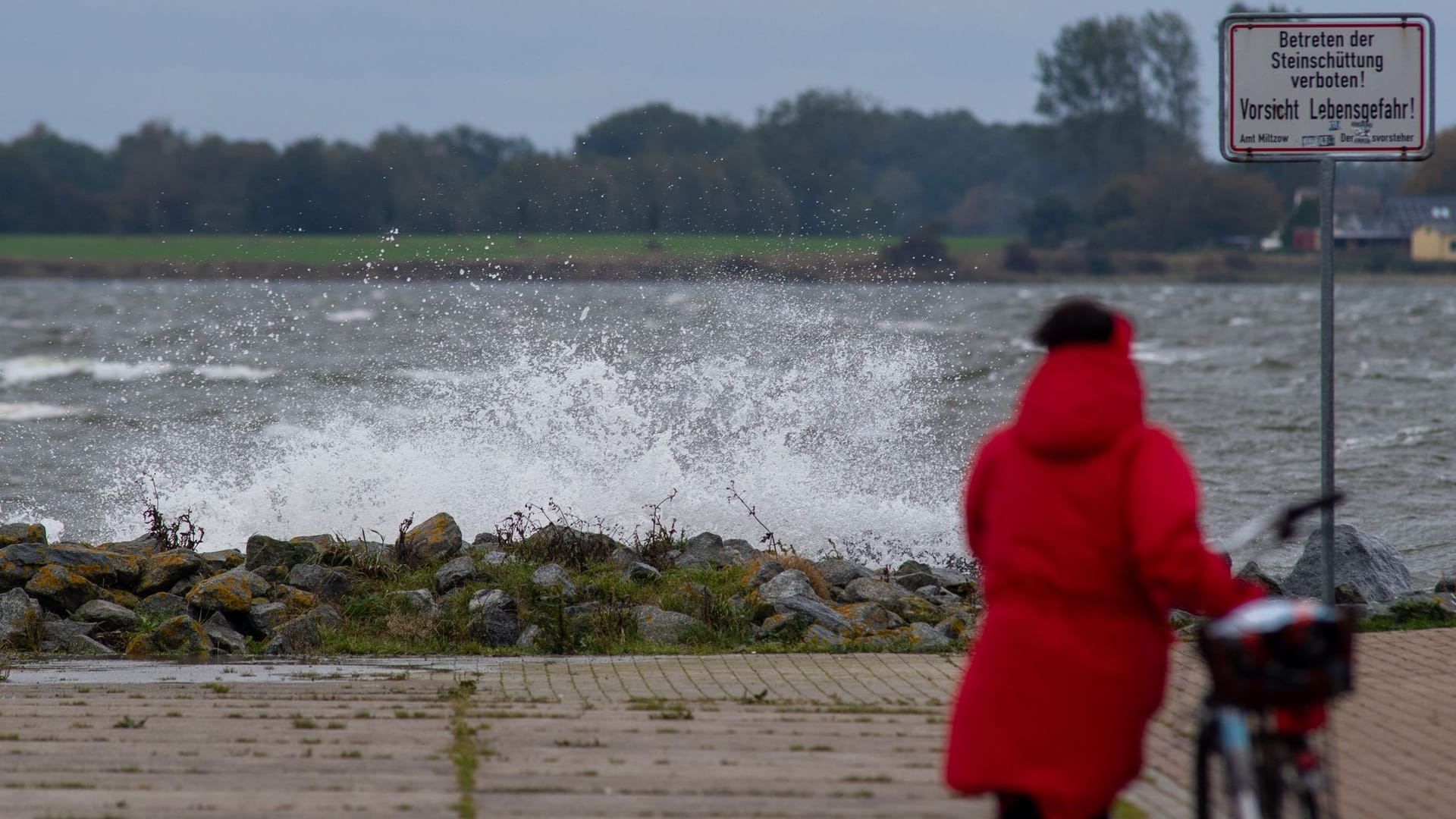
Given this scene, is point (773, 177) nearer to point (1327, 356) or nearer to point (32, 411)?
point (32, 411)

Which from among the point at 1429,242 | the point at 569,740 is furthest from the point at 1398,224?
the point at 569,740

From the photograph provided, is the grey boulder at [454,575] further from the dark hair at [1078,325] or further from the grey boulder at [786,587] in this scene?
the dark hair at [1078,325]

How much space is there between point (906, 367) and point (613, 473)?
5.59m

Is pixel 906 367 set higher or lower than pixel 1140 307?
higher

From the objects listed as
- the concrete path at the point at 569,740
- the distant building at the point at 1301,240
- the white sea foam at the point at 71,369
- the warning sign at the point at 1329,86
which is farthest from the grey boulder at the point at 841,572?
the distant building at the point at 1301,240

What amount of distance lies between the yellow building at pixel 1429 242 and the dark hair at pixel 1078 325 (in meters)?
139

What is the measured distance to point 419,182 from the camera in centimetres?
3588

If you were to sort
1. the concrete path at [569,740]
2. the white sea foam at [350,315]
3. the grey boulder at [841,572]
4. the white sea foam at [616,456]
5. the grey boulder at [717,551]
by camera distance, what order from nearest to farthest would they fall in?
the concrete path at [569,740], the grey boulder at [841,572], the grey boulder at [717,551], the white sea foam at [616,456], the white sea foam at [350,315]

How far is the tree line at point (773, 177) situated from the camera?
93.9 feet

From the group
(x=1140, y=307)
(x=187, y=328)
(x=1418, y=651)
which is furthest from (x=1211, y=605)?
(x=1140, y=307)

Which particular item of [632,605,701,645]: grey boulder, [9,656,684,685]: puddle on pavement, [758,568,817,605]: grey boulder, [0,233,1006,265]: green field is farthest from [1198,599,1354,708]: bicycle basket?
[0,233,1006,265]: green field

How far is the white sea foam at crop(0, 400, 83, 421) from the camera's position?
30281 millimetres

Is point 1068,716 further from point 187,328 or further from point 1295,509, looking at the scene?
point 187,328

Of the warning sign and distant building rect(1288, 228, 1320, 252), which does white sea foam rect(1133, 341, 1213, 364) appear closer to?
the warning sign
